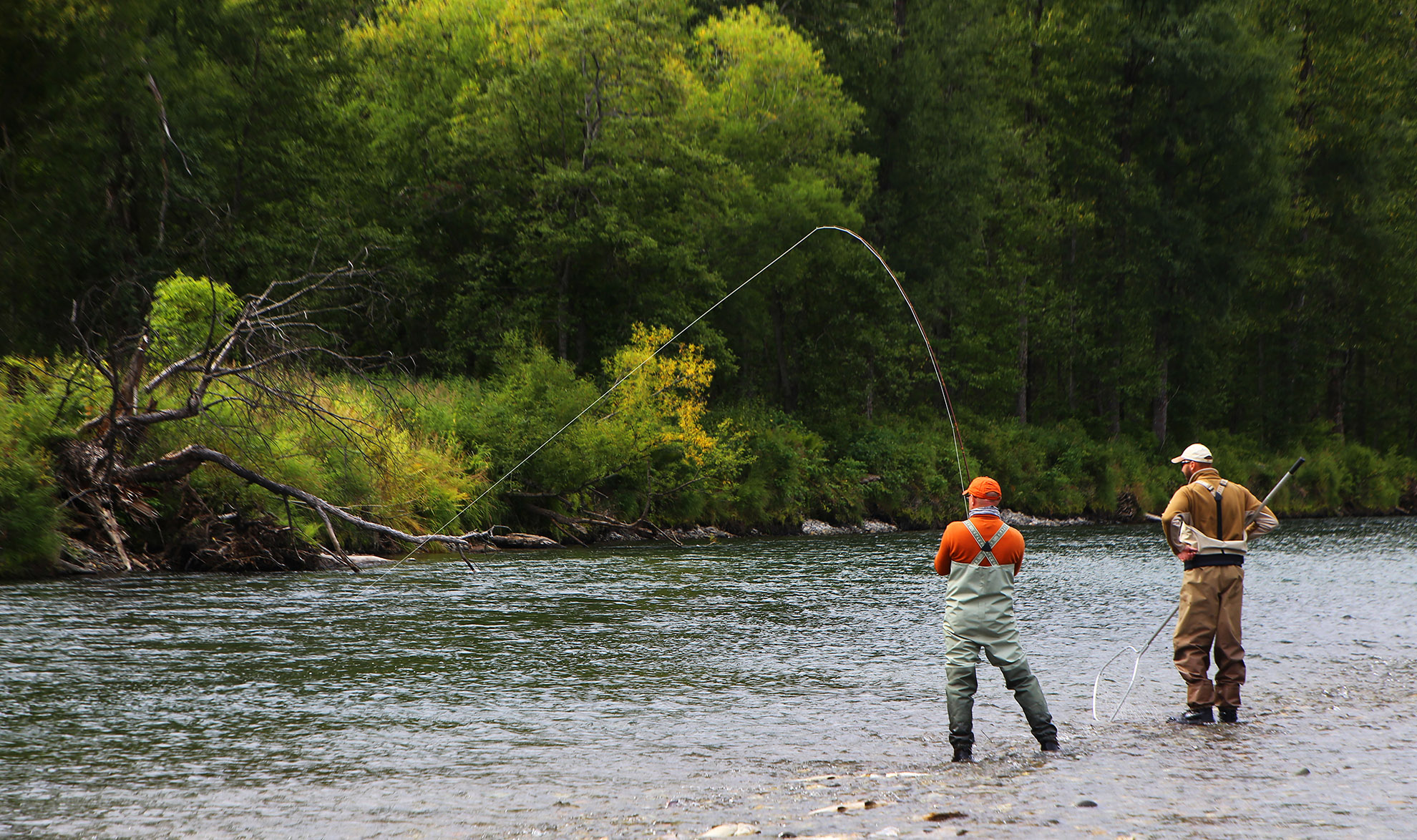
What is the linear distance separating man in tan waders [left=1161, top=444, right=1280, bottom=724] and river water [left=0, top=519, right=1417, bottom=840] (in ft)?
0.87

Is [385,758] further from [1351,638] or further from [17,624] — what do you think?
[1351,638]

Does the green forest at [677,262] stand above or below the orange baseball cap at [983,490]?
above

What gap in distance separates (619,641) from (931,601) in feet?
17.2

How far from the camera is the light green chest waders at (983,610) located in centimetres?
718

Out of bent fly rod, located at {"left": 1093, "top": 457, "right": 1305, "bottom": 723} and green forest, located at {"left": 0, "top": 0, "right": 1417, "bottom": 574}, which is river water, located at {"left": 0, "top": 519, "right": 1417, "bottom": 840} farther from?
green forest, located at {"left": 0, "top": 0, "right": 1417, "bottom": 574}

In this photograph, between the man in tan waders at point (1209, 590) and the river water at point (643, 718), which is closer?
the river water at point (643, 718)

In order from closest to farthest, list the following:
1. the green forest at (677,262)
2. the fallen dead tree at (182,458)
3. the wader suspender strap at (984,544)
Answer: the wader suspender strap at (984,544), the fallen dead tree at (182,458), the green forest at (677,262)

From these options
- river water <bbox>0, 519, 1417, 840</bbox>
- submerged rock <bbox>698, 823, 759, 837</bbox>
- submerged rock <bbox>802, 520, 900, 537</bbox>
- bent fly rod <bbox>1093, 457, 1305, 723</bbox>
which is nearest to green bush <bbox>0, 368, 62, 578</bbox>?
river water <bbox>0, 519, 1417, 840</bbox>

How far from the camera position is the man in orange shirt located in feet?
23.4

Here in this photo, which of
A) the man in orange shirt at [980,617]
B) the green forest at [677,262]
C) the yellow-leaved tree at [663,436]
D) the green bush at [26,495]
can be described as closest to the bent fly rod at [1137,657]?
the man in orange shirt at [980,617]

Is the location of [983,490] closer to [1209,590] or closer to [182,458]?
[1209,590]

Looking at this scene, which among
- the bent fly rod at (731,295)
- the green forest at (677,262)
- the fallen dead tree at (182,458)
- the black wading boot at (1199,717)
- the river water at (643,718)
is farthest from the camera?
the green forest at (677,262)

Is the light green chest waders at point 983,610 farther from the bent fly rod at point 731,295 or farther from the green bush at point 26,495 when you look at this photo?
the green bush at point 26,495

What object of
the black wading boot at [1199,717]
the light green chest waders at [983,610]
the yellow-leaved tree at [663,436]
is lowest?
the black wading boot at [1199,717]
